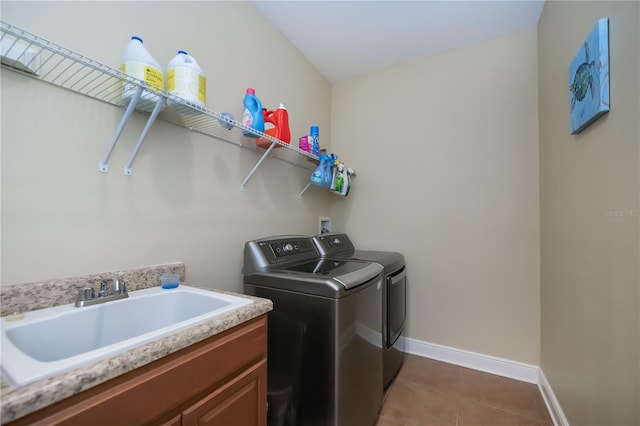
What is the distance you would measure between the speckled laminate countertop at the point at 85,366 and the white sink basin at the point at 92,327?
28 millimetres

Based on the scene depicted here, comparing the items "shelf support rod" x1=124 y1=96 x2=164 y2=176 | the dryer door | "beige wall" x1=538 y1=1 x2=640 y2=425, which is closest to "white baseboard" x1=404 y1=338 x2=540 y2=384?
"beige wall" x1=538 y1=1 x2=640 y2=425

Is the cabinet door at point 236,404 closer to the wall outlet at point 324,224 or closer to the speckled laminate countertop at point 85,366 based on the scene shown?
the speckled laminate countertop at point 85,366

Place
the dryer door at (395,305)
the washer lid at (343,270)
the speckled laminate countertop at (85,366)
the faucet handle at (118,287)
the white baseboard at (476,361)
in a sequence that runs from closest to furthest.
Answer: the speckled laminate countertop at (85,366) < the faucet handle at (118,287) < the washer lid at (343,270) < the dryer door at (395,305) < the white baseboard at (476,361)

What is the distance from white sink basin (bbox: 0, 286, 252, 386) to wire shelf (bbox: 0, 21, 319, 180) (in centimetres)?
65

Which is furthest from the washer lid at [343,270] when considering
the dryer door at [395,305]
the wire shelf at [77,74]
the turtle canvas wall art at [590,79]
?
the turtle canvas wall art at [590,79]

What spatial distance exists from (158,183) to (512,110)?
2.46 metres

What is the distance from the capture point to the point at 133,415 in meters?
0.59

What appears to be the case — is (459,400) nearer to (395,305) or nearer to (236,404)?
(395,305)

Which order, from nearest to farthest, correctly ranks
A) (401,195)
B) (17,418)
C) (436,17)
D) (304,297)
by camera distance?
(17,418) < (304,297) < (436,17) < (401,195)

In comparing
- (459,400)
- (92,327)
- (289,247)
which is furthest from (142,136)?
(459,400)

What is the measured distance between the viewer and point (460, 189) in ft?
7.16

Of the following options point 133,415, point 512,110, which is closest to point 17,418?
point 133,415

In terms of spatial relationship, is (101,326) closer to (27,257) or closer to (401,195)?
(27,257)

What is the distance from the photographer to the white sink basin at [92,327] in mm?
532
